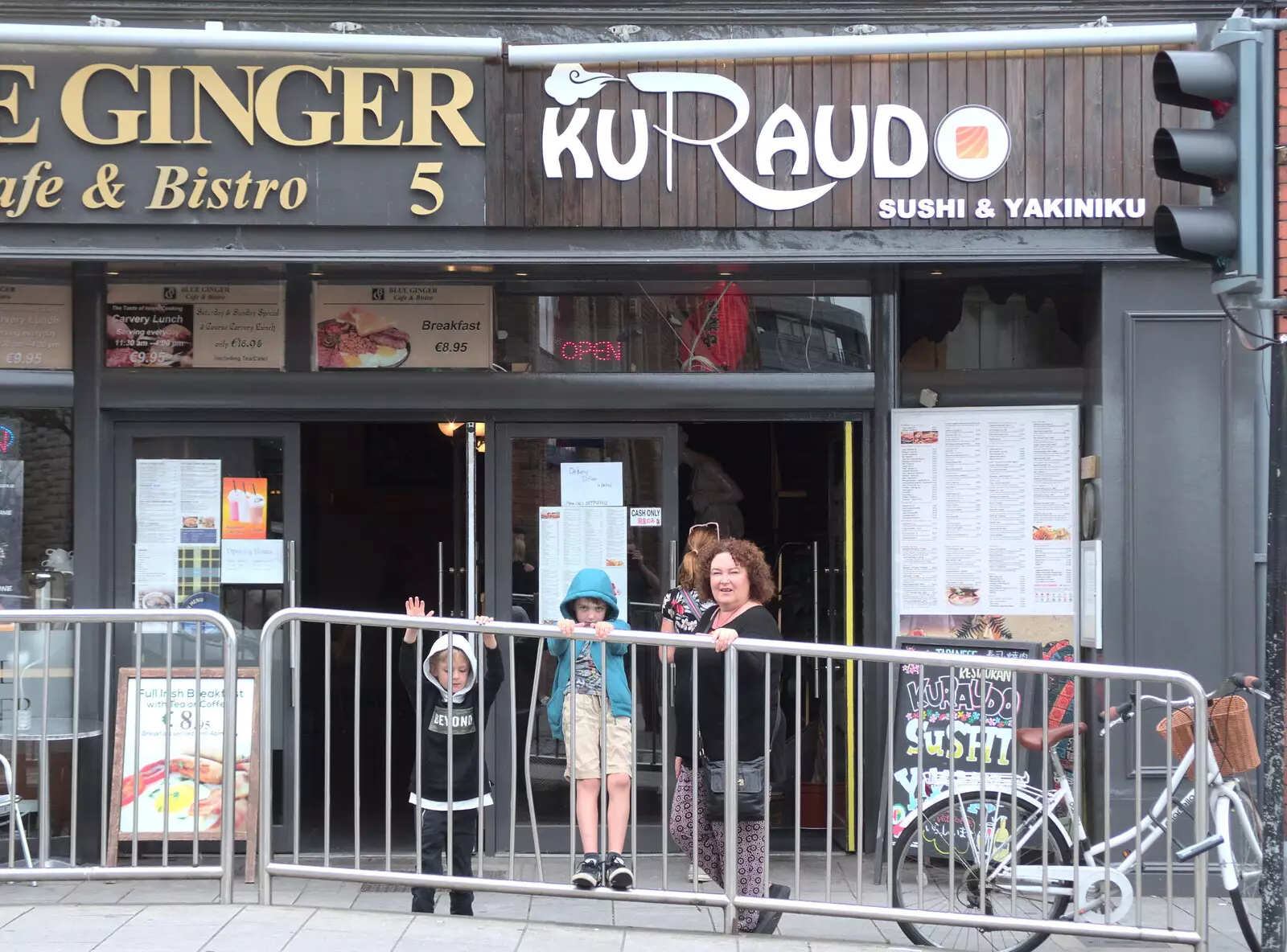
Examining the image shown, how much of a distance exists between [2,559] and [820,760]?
473 cm

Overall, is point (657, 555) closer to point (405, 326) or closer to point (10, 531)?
point (405, 326)

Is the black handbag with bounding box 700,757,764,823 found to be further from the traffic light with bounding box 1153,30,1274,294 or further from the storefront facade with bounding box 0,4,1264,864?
the traffic light with bounding box 1153,30,1274,294

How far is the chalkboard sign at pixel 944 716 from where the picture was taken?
6496mm

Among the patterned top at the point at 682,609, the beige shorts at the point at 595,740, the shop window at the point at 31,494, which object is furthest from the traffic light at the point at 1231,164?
the shop window at the point at 31,494

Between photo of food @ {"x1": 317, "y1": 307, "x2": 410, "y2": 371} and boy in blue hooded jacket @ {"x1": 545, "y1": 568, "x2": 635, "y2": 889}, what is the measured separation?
210 centimetres

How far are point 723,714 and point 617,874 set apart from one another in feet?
2.51

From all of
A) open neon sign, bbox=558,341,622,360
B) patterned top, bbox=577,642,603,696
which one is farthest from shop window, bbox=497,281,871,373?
patterned top, bbox=577,642,603,696

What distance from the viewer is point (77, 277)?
7355mm

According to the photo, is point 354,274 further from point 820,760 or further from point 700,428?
point 820,760

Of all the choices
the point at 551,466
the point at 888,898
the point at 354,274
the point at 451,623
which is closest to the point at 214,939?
the point at 451,623

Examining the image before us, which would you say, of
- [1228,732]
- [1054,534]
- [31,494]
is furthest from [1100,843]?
[31,494]

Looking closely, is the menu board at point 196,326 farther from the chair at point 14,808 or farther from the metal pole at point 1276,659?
the metal pole at point 1276,659

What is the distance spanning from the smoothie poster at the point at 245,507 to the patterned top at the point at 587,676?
246 centimetres

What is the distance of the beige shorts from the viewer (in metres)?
5.86
